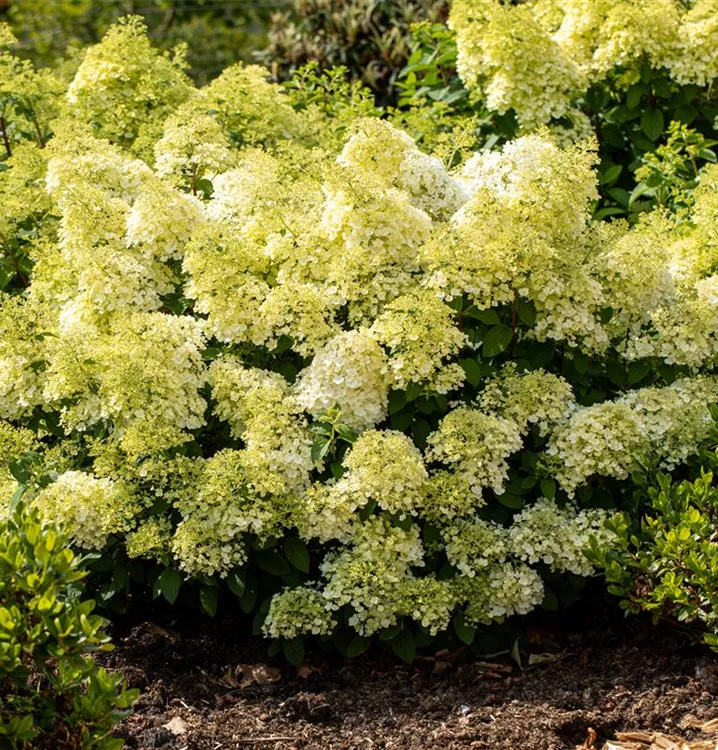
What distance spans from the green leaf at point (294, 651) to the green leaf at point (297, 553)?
23 centimetres

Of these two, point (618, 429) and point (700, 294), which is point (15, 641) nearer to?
point (618, 429)

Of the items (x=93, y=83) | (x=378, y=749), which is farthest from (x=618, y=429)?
(x=93, y=83)

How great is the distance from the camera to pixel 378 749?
3.52 m

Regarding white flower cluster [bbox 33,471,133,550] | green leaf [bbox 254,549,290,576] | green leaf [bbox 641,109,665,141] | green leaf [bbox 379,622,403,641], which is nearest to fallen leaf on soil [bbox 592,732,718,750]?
green leaf [bbox 379,622,403,641]

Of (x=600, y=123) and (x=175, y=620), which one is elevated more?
(x=600, y=123)

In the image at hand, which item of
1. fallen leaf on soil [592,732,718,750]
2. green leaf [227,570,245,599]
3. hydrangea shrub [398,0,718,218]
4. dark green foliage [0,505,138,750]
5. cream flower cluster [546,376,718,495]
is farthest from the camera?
hydrangea shrub [398,0,718,218]

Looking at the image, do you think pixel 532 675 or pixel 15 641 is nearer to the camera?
pixel 15 641

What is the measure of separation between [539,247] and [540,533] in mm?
940

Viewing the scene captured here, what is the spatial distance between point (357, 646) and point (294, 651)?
0.20 meters

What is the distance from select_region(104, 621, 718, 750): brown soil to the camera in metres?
3.53

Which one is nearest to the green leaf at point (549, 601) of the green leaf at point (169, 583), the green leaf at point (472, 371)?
the green leaf at point (472, 371)

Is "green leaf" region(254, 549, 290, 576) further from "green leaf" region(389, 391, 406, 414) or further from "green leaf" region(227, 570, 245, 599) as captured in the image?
"green leaf" region(389, 391, 406, 414)

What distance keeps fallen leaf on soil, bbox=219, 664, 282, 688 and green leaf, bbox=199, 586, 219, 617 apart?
0.67 feet

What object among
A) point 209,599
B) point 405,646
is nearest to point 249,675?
point 209,599
